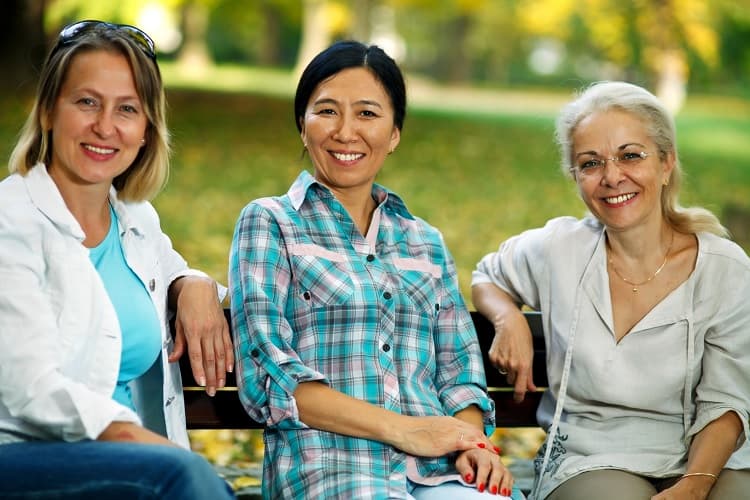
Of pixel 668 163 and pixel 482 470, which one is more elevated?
pixel 668 163

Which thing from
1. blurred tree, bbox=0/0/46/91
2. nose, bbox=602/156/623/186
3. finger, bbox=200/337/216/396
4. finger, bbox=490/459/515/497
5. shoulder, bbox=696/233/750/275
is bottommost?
finger, bbox=490/459/515/497

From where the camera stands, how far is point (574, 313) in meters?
3.72

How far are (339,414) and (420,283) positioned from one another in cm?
58

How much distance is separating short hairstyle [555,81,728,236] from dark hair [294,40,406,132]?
613 millimetres

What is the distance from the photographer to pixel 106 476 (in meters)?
2.70

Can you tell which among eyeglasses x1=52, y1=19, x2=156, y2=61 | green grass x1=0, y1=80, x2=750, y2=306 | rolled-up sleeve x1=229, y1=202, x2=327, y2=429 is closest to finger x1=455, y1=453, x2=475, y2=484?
rolled-up sleeve x1=229, y1=202, x2=327, y2=429

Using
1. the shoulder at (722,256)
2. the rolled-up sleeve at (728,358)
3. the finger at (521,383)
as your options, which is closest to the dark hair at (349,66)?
the finger at (521,383)

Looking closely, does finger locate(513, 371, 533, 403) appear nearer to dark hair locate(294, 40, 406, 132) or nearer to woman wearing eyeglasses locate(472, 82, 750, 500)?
woman wearing eyeglasses locate(472, 82, 750, 500)

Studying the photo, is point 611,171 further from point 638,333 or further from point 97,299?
point 97,299

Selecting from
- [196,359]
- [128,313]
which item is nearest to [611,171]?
[196,359]

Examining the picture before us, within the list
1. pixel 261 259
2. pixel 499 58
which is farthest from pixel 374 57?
pixel 499 58

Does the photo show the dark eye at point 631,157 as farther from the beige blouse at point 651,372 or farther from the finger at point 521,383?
the finger at point 521,383

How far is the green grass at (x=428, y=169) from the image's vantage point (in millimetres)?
11752

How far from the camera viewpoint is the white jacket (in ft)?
9.14
